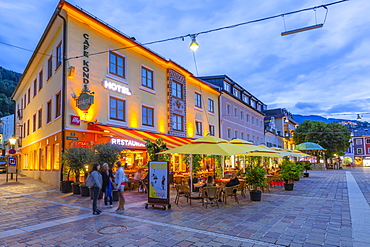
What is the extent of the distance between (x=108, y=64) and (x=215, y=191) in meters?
10.9

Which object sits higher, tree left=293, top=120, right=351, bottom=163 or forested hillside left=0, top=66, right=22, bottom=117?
forested hillside left=0, top=66, right=22, bottom=117

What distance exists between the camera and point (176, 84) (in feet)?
73.3

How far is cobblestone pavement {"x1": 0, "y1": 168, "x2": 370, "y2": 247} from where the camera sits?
5320mm

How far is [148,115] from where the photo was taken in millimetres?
18938

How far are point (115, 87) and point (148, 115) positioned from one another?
3.56 metres

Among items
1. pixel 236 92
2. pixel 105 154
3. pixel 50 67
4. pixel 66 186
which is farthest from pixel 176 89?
pixel 236 92

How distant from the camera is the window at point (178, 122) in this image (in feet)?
70.8

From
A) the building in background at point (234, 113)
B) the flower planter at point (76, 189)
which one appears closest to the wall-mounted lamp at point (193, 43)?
the flower planter at point (76, 189)

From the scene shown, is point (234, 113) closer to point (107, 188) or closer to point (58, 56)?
point (58, 56)

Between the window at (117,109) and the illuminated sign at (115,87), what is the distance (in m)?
0.59

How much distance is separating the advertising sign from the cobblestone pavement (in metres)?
0.42

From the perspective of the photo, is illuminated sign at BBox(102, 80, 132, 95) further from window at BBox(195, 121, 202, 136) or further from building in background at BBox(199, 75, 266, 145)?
building in background at BBox(199, 75, 266, 145)

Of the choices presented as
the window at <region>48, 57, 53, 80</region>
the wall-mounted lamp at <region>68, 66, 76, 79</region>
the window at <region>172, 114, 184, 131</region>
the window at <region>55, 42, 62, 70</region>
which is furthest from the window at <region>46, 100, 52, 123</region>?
the window at <region>172, 114, 184, 131</region>

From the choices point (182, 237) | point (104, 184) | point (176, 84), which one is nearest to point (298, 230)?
point (182, 237)
